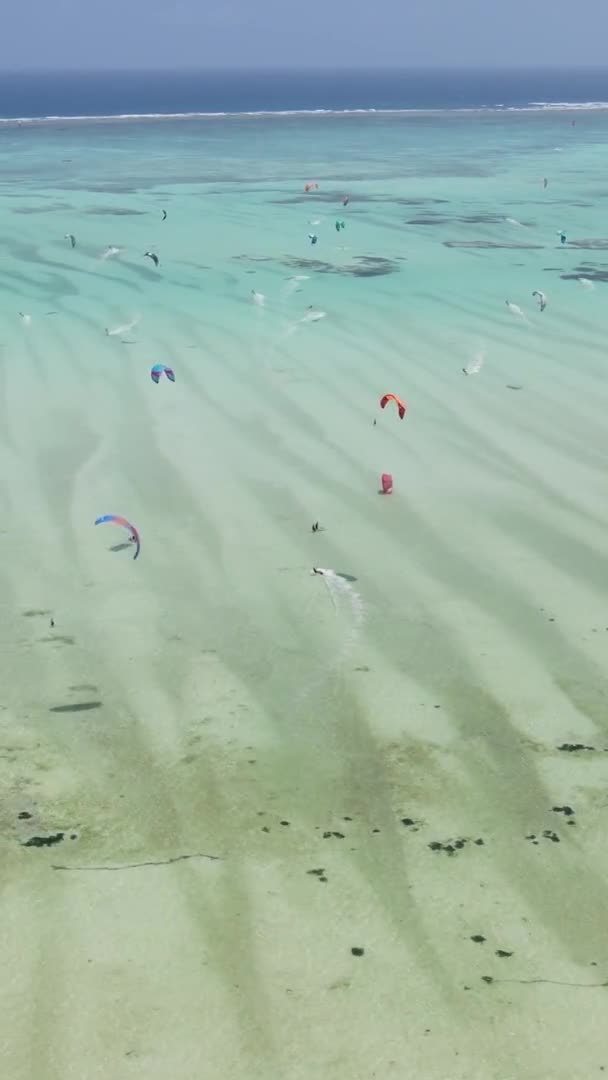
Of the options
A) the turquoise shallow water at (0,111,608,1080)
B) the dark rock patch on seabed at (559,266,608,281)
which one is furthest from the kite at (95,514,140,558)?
the dark rock patch on seabed at (559,266,608,281)

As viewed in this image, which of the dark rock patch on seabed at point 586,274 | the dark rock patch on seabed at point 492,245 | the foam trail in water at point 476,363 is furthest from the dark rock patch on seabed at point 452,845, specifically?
the dark rock patch on seabed at point 492,245

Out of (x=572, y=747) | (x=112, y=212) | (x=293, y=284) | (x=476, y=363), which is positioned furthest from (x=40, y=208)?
(x=572, y=747)

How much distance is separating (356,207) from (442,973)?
18.8 metres

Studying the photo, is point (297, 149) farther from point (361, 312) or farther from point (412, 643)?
point (412, 643)

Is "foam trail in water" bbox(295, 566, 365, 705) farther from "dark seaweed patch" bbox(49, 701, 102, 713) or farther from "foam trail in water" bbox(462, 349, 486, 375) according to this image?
"foam trail in water" bbox(462, 349, 486, 375)

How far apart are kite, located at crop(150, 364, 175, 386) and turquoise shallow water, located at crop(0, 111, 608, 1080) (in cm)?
17

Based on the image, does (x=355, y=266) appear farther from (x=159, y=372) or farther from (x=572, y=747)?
(x=572, y=747)

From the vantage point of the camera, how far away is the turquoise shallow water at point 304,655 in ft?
10.9

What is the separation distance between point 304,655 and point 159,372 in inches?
188

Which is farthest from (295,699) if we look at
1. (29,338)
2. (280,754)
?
(29,338)

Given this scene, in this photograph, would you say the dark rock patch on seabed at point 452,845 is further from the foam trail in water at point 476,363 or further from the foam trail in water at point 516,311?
the foam trail in water at point 516,311

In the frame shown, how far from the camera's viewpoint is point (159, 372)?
31.3 feet

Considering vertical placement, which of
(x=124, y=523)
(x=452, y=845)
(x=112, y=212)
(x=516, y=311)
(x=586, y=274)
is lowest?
(x=452, y=845)

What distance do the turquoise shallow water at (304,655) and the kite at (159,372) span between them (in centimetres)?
17
